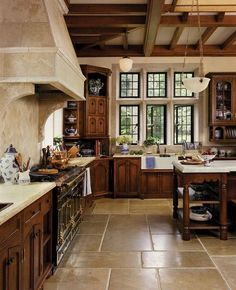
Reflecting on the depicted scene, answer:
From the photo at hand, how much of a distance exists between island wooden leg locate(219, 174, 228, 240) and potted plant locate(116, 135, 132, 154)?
10.6 feet

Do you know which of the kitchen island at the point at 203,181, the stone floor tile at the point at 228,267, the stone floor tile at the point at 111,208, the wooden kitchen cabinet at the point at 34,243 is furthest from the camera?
the stone floor tile at the point at 111,208

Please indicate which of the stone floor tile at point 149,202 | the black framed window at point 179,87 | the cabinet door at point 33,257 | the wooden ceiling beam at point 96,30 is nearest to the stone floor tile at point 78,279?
the cabinet door at point 33,257

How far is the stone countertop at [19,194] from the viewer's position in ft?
6.34

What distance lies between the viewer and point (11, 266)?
1.96 meters

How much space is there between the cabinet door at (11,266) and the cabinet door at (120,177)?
15.7 ft

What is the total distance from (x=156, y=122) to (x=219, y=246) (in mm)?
4237

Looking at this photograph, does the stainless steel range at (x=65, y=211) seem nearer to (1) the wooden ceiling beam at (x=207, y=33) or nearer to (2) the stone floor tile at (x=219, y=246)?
(2) the stone floor tile at (x=219, y=246)

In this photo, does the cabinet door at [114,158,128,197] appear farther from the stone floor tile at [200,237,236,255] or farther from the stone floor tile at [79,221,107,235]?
the stone floor tile at [200,237,236,255]

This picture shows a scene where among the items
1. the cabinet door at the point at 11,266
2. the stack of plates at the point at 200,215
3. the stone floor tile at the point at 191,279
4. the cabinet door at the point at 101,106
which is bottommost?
the stone floor tile at the point at 191,279

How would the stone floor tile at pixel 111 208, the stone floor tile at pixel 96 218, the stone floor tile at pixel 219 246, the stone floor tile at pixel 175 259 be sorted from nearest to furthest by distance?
1. the stone floor tile at pixel 175 259
2. the stone floor tile at pixel 219 246
3. the stone floor tile at pixel 96 218
4. the stone floor tile at pixel 111 208

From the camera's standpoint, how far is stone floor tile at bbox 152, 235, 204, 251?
12.9ft

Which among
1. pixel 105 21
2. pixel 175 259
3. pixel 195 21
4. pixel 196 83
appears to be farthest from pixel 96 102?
pixel 175 259

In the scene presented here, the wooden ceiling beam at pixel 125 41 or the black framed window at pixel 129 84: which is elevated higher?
the wooden ceiling beam at pixel 125 41

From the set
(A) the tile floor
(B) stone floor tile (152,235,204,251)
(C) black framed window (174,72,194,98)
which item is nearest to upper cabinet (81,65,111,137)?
(C) black framed window (174,72,194,98)
